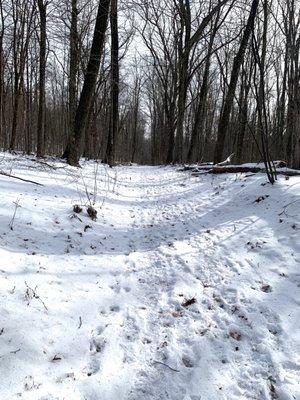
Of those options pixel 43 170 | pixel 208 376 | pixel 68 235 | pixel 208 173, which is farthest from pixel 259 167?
→ pixel 208 376

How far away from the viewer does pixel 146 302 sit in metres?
3.75

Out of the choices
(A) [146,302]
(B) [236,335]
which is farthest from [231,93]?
(B) [236,335]

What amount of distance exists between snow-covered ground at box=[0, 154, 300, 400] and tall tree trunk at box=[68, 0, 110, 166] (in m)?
5.01

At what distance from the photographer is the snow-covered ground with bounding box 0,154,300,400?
2.59m

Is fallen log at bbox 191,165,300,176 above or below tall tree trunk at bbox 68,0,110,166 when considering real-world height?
below

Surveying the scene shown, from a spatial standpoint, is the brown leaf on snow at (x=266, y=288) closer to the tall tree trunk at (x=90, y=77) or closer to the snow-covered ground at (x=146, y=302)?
the snow-covered ground at (x=146, y=302)

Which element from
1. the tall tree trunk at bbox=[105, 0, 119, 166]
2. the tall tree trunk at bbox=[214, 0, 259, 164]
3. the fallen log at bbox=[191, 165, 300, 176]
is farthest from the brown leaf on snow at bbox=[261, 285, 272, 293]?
the tall tree trunk at bbox=[105, 0, 119, 166]

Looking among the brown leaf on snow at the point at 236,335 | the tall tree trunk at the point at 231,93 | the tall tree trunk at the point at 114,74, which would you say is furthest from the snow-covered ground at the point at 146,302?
the tall tree trunk at the point at 114,74

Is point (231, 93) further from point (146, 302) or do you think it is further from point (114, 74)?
point (146, 302)

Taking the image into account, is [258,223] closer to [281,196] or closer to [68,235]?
[281,196]

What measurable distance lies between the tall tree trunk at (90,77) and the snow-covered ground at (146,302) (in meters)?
5.01

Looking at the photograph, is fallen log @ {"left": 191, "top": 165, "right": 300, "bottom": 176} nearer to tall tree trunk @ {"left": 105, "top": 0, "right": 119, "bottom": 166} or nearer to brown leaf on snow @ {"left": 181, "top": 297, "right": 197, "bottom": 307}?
brown leaf on snow @ {"left": 181, "top": 297, "right": 197, "bottom": 307}

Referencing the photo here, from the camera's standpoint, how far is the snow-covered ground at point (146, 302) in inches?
102

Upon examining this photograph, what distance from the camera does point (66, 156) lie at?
12.1m
